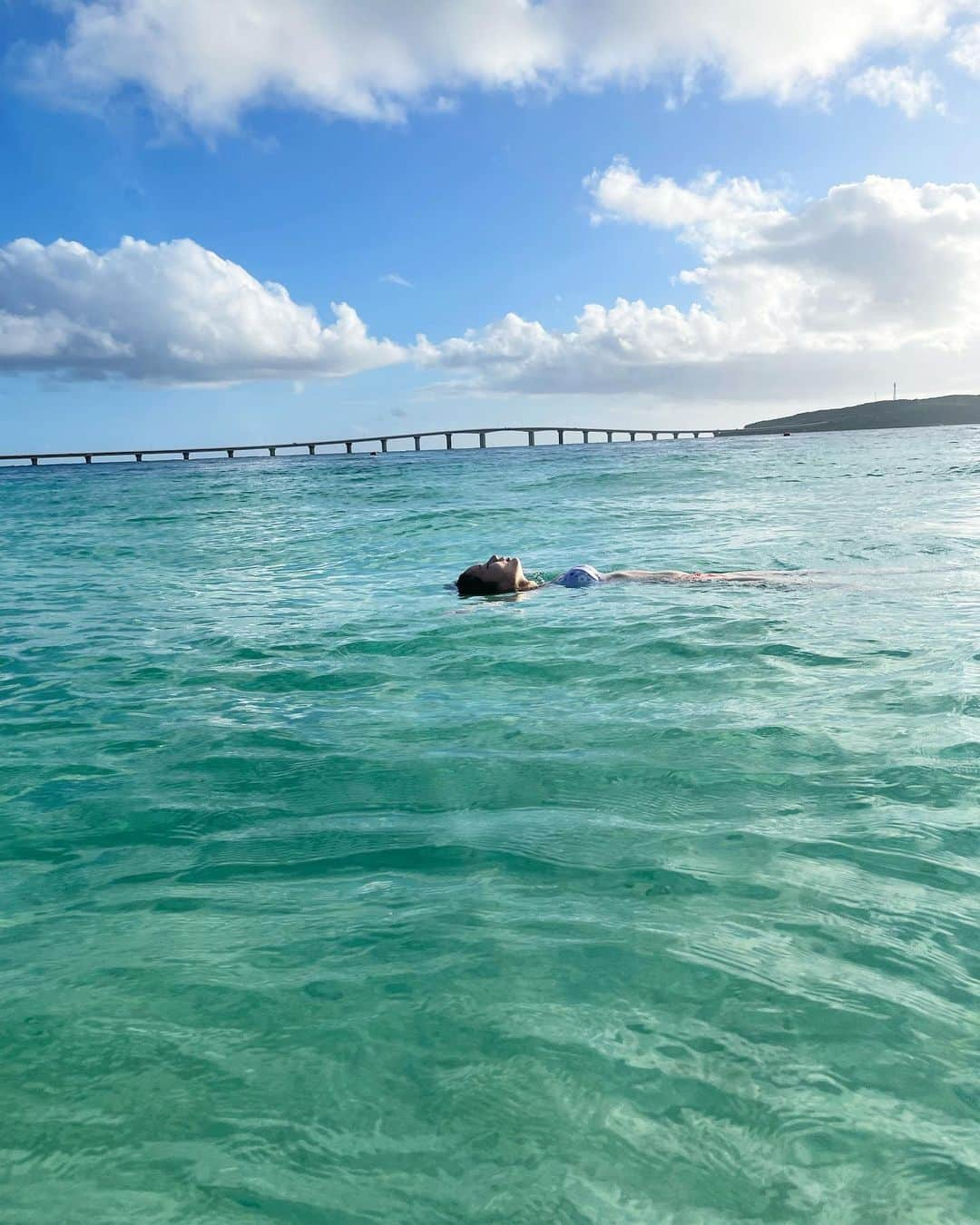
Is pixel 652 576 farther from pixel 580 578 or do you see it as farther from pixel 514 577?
pixel 514 577

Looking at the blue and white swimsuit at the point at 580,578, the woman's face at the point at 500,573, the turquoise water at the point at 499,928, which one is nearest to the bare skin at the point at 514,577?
the woman's face at the point at 500,573

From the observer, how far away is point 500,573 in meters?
9.99

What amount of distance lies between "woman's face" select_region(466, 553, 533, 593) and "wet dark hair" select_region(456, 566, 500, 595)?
0.02m

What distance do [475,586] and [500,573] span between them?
0.37 metres

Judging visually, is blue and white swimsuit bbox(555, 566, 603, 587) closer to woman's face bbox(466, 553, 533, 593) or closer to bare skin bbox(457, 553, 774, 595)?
bare skin bbox(457, 553, 774, 595)

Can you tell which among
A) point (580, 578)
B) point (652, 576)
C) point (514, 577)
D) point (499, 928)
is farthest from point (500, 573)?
point (499, 928)

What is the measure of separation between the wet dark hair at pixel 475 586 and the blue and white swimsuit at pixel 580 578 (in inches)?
37.7

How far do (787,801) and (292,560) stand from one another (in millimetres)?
12079

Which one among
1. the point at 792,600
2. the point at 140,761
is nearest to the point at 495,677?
the point at 140,761

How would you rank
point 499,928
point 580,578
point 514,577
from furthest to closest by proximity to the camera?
point 580,578, point 514,577, point 499,928

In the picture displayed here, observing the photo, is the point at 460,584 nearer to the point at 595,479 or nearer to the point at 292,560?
the point at 292,560

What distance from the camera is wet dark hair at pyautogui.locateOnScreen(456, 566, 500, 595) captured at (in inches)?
398

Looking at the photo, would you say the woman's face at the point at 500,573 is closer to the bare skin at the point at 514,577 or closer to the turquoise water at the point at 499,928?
the bare skin at the point at 514,577

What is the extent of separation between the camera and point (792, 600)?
866 centimetres
